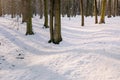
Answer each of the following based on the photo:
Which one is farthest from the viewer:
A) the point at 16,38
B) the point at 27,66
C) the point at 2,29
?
the point at 2,29

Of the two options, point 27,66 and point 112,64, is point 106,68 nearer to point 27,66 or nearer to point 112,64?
point 112,64

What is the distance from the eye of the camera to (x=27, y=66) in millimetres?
11594

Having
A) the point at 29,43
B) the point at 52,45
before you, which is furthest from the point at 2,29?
the point at 52,45

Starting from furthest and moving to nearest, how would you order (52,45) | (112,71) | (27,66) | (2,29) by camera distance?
(2,29) → (52,45) → (27,66) → (112,71)

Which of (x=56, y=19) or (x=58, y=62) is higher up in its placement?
(x=56, y=19)

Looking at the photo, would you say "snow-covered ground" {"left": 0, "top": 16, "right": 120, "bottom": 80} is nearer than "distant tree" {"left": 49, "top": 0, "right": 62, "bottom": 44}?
Yes

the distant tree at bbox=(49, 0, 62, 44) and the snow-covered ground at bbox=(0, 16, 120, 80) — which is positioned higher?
the distant tree at bbox=(49, 0, 62, 44)

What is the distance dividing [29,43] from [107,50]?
5525 mm

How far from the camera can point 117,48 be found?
1248cm

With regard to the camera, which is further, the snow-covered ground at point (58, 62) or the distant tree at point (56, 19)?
the distant tree at point (56, 19)

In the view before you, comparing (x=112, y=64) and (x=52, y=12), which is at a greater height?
(x=52, y=12)

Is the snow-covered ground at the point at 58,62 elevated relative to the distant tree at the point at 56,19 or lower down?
lower down

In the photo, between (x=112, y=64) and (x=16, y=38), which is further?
(x=16, y=38)

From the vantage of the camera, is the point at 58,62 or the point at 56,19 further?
the point at 56,19
